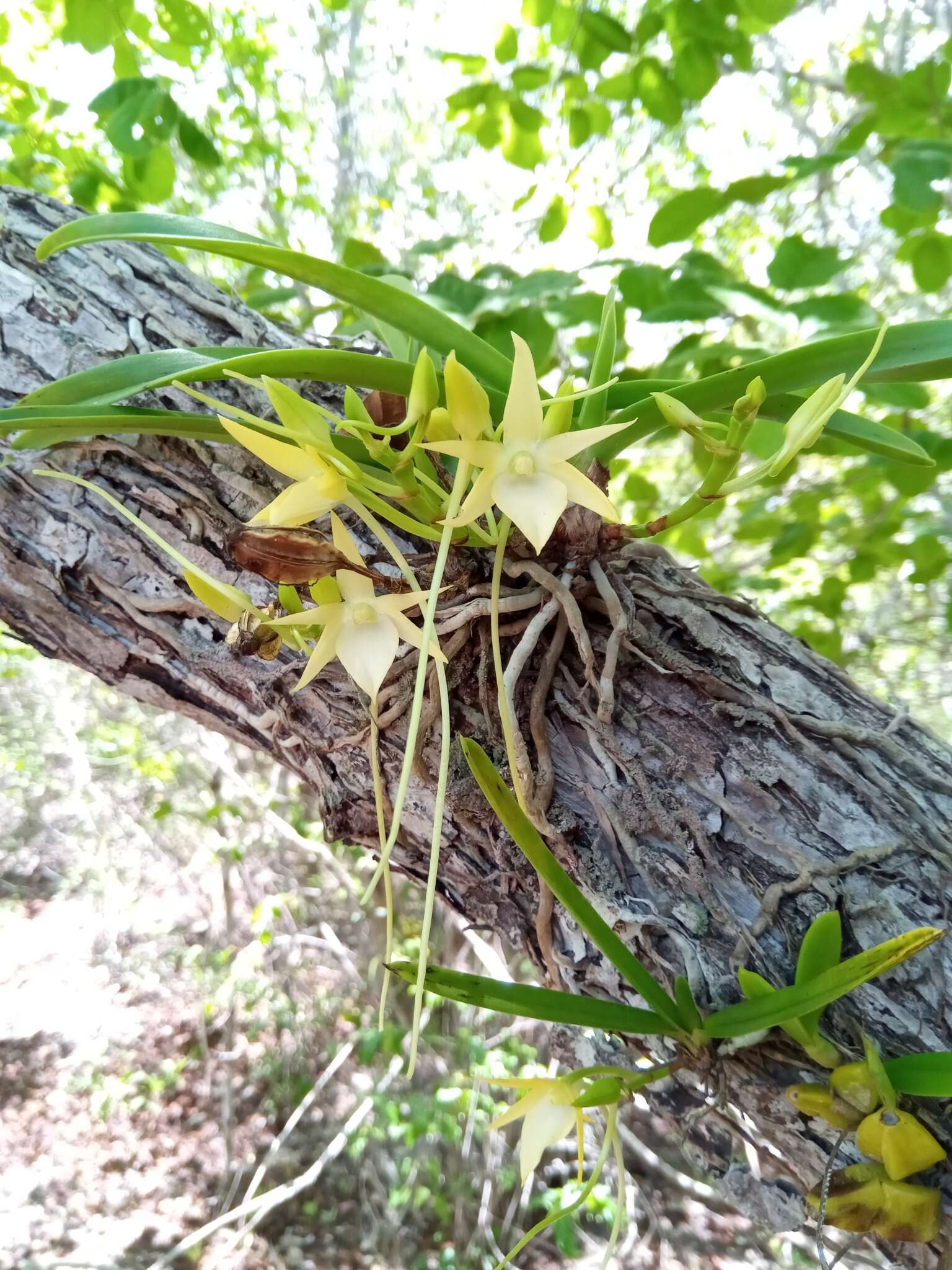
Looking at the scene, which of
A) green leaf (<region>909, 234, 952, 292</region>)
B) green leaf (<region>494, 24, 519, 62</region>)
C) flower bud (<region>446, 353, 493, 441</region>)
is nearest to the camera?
flower bud (<region>446, 353, 493, 441</region>)

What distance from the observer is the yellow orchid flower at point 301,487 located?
311mm

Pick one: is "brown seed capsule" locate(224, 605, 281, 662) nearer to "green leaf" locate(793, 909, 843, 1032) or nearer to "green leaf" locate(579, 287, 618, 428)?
"green leaf" locate(579, 287, 618, 428)

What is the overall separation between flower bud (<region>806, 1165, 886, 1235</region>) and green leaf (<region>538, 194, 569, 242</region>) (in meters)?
1.09

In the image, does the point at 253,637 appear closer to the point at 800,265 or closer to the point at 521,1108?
the point at 521,1108

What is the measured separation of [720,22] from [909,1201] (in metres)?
1.09

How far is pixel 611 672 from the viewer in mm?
441

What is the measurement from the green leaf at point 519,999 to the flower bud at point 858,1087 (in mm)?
108

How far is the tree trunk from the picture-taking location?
1.36 feet

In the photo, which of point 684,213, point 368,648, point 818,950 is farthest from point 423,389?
point 684,213

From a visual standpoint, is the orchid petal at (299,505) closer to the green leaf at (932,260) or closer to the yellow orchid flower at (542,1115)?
the yellow orchid flower at (542,1115)

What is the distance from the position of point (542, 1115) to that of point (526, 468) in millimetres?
315

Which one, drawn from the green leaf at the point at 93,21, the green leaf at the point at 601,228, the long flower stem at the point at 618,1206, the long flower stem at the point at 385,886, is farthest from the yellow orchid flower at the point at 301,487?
the green leaf at the point at 601,228

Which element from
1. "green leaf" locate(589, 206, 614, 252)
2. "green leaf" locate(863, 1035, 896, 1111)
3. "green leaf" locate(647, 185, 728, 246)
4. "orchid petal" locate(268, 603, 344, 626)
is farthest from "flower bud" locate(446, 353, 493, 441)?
"green leaf" locate(589, 206, 614, 252)

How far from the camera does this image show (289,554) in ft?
1.13
